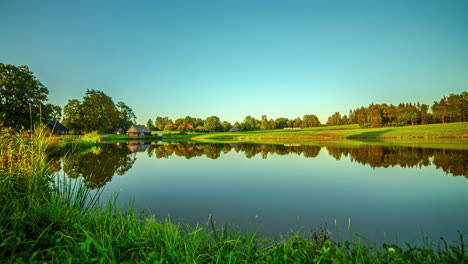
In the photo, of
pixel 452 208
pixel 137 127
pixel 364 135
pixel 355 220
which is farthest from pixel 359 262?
pixel 137 127

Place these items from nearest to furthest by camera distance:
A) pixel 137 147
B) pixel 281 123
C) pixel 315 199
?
pixel 315 199
pixel 137 147
pixel 281 123

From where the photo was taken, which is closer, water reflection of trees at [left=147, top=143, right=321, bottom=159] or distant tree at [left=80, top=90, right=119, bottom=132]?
water reflection of trees at [left=147, top=143, right=321, bottom=159]

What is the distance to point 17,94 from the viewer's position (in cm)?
2486

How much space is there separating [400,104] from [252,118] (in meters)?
68.7

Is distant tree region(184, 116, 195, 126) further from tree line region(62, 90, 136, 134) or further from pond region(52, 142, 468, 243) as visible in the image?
pond region(52, 142, 468, 243)

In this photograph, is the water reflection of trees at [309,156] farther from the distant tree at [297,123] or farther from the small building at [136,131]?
the distant tree at [297,123]

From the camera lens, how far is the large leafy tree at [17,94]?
23828 mm

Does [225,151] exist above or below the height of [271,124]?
below

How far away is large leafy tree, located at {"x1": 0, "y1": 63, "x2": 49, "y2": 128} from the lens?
2383cm

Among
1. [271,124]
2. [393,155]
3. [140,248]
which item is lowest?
[393,155]

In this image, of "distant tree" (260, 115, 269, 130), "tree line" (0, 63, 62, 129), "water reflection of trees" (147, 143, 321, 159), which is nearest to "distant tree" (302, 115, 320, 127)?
"distant tree" (260, 115, 269, 130)

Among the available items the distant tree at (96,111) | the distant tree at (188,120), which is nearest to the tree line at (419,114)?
the distant tree at (188,120)

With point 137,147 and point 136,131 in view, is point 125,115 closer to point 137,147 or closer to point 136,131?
point 136,131

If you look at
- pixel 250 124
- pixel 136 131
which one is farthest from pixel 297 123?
pixel 136 131
